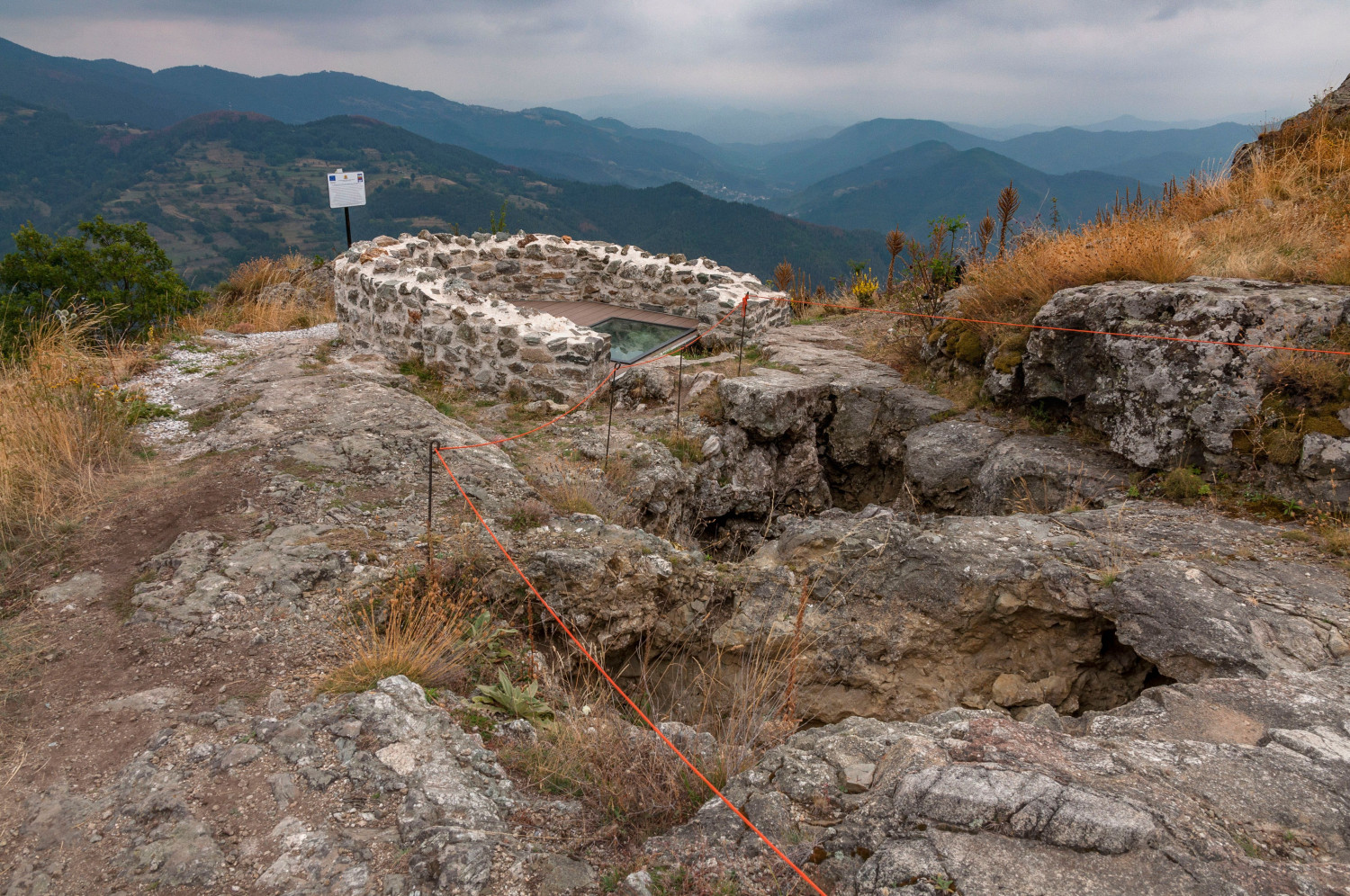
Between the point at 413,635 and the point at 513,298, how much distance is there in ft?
27.9

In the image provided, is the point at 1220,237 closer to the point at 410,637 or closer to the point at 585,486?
the point at 585,486

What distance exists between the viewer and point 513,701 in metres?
3.44

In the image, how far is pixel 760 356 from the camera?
912 cm

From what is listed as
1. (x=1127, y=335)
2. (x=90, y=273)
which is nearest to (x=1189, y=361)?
(x=1127, y=335)

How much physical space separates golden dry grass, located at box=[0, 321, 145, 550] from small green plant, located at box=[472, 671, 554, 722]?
3380mm

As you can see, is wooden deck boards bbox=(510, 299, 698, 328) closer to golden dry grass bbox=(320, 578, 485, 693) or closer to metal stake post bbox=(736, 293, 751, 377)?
metal stake post bbox=(736, 293, 751, 377)

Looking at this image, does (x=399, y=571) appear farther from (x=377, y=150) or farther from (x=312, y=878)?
(x=377, y=150)

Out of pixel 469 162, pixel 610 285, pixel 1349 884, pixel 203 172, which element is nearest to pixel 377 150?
pixel 469 162

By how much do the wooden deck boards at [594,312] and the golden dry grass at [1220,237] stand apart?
426 cm

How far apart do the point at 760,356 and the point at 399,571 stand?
19.3ft

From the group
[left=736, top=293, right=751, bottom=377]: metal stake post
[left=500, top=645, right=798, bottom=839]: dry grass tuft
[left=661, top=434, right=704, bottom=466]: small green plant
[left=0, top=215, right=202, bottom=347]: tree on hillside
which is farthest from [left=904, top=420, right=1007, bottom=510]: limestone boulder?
[left=0, top=215, right=202, bottom=347]: tree on hillside

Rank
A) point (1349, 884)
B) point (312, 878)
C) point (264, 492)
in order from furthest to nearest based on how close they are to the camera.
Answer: point (264, 492) → point (312, 878) → point (1349, 884)

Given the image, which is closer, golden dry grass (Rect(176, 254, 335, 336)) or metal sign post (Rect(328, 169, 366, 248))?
golden dry grass (Rect(176, 254, 335, 336))

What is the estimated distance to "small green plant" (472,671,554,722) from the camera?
344cm
